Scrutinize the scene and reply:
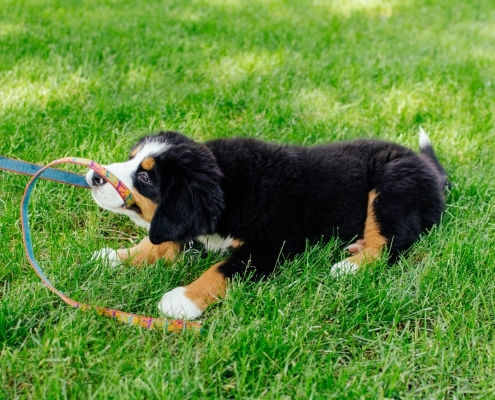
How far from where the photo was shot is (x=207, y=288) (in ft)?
8.66

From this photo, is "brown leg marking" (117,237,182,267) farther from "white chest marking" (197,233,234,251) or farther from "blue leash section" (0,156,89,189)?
"blue leash section" (0,156,89,189)

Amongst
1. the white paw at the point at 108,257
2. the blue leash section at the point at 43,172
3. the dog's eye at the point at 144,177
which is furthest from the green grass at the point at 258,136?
the dog's eye at the point at 144,177

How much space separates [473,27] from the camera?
7055 mm

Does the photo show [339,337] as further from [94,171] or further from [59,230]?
[59,230]

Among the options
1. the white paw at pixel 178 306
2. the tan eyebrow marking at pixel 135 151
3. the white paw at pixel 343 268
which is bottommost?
the white paw at pixel 178 306

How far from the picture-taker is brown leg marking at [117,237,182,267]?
114 inches

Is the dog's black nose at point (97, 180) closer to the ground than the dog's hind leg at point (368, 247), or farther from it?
farther from it

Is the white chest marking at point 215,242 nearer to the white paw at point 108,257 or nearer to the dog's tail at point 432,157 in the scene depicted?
the white paw at point 108,257

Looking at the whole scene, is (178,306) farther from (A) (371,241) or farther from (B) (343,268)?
(A) (371,241)

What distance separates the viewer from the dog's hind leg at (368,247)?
283 centimetres

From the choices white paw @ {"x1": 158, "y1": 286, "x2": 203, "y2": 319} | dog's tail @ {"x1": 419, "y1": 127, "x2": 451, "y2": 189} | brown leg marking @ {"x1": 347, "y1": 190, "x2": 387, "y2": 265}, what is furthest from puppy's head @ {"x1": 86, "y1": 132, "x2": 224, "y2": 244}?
dog's tail @ {"x1": 419, "y1": 127, "x2": 451, "y2": 189}

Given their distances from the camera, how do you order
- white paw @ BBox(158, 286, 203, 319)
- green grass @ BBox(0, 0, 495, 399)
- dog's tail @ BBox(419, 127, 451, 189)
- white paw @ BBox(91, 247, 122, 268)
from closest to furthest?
green grass @ BBox(0, 0, 495, 399) < white paw @ BBox(158, 286, 203, 319) < white paw @ BBox(91, 247, 122, 268) < dog's tail @ BBox(419, 127, 451, 189)

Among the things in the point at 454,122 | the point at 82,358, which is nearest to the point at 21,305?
the point at 82,358

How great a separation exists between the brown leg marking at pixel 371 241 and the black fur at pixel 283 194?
25 mm
